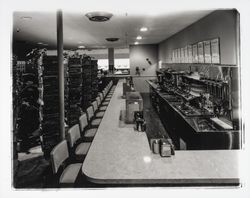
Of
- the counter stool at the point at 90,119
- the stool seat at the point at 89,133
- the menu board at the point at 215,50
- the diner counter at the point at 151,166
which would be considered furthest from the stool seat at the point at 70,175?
the menu board at the point at 215,50

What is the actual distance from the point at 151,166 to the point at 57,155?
1.02m

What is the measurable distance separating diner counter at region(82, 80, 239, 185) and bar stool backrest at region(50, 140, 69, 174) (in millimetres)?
357

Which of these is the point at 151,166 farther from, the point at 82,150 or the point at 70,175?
the point at 82,150

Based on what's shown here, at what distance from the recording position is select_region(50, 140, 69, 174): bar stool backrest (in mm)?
2449

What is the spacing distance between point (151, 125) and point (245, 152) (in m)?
5.05

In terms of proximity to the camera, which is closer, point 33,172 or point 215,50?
point 33,172

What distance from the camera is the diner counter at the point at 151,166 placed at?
1.88 meters

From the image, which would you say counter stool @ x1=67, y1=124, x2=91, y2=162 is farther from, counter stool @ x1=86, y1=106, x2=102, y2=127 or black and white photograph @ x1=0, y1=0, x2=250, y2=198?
counter stool @ x1=86, y1=106, x2=102, y2=127

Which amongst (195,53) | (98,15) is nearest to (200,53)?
(195,53)

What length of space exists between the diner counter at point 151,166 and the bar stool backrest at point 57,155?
0.36m

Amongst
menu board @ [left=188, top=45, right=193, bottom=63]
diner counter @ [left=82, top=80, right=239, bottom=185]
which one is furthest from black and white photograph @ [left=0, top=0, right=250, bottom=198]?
menu board @ [left=188, top=45, right=193, bottom=63]

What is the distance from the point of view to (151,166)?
2070mm
